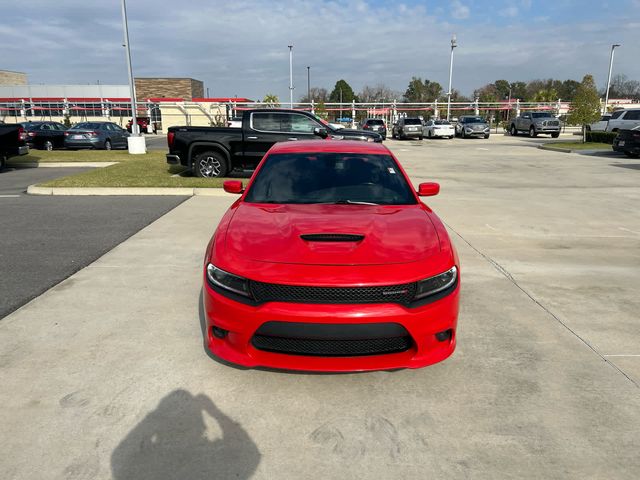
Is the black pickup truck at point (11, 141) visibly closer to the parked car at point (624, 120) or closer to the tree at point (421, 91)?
the parked car at point (624, 120)

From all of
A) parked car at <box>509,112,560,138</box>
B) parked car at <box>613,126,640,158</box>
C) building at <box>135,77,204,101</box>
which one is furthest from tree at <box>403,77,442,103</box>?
parked car at <box>613,126,640,158</box>

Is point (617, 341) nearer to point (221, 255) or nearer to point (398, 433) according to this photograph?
point (398, 433)

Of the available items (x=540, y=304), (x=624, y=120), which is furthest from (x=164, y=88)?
(x=540, y=304)

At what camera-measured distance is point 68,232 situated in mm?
7223

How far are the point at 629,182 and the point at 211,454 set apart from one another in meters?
14.1

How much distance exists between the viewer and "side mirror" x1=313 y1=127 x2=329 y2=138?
478 inches

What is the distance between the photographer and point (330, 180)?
4.36 metres

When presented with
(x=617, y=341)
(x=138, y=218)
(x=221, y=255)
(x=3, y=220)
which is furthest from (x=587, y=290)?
(x=3, y=220)

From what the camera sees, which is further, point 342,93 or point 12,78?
point 342,93

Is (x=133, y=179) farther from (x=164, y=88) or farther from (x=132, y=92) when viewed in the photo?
(x=164, y=88)

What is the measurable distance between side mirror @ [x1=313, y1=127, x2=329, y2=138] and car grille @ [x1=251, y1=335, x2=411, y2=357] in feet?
32.0

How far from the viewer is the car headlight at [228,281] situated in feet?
9.78

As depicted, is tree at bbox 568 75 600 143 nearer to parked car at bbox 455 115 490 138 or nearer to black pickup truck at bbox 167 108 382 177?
parked car at bbox 455 115 490 138

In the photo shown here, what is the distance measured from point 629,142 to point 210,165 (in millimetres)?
16803
